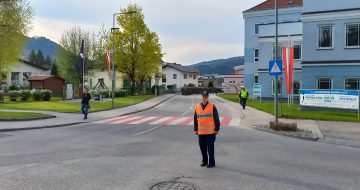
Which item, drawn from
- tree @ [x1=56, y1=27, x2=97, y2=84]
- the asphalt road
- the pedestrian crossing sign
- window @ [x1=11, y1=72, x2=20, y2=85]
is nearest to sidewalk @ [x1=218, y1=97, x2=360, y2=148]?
the asphalt road

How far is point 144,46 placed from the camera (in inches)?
2219

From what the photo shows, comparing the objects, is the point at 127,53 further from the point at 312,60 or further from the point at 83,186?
the point at 83,186

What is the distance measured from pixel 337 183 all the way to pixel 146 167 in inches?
156

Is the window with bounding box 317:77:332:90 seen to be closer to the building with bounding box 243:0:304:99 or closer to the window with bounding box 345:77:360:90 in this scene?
the window with bounding box 345:77:360:90

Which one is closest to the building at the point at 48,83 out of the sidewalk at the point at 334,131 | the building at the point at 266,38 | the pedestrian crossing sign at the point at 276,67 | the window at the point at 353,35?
the building at the point at 266,38

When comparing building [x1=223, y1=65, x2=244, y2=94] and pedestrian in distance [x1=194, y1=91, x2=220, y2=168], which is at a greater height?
building [x1=223, y1=65, x2=244, y2=94]

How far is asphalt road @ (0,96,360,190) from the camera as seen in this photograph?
24.9ft

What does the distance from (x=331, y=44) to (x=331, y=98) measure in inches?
228

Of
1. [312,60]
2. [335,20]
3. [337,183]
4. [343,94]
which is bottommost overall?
[337,183]

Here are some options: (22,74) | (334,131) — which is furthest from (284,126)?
(22,74)

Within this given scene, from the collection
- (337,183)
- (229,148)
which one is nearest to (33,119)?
(229,148)

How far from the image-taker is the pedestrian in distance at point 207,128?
30.1 ft

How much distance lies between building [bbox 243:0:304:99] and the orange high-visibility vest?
2888 cm

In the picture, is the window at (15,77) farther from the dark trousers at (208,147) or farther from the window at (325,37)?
the dark trousers at (208,147)
